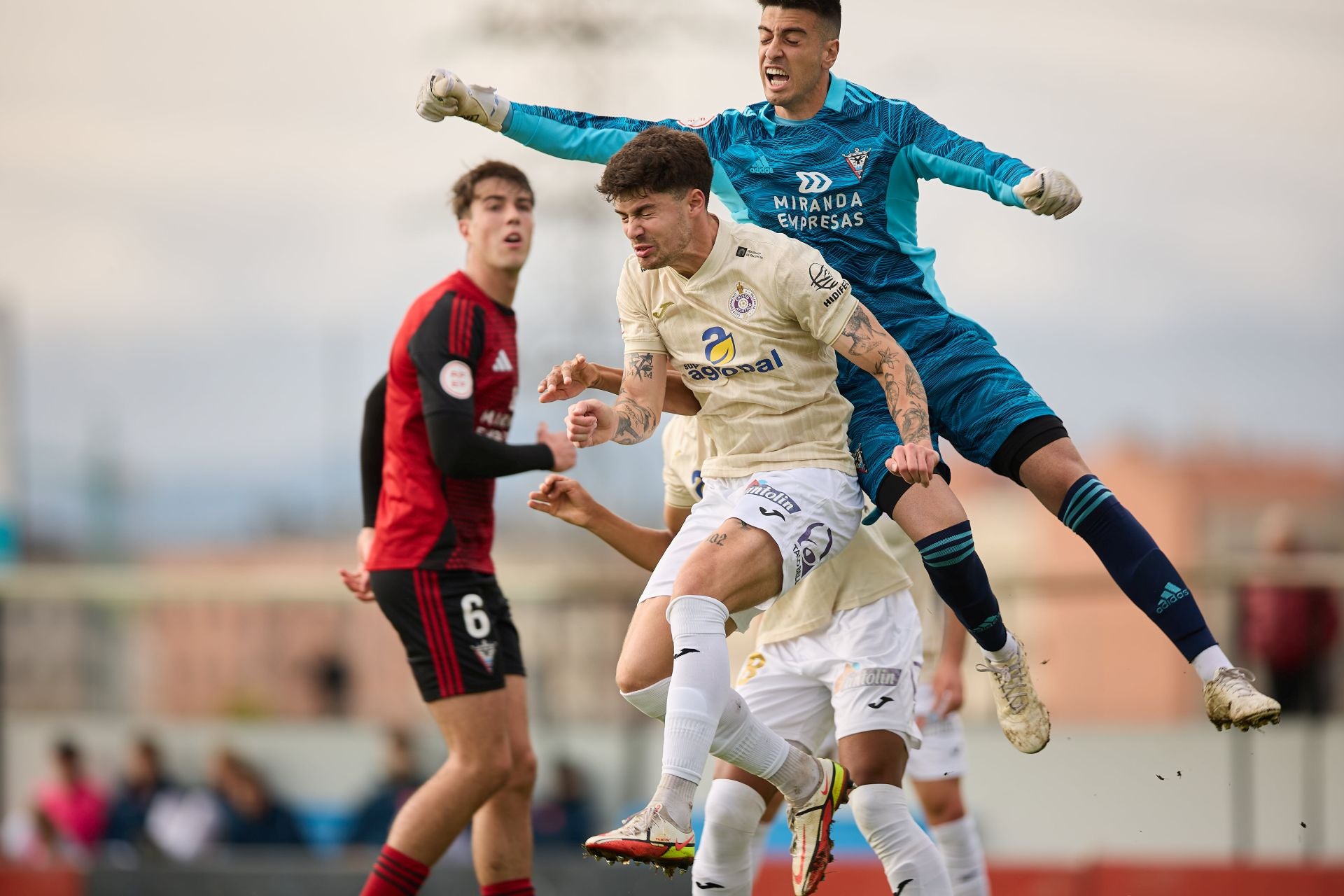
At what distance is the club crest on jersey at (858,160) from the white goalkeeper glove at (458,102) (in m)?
1.19

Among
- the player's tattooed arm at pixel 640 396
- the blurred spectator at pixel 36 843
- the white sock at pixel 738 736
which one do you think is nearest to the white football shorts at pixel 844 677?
Result: the white sock at pixel 738 736

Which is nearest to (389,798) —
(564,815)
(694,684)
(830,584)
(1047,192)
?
(564,815)

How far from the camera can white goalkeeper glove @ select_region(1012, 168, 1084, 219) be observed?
449 cm

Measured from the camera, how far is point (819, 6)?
5020mm

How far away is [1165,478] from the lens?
101ft

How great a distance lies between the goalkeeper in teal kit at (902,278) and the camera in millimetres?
4879

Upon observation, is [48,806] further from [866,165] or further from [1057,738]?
[866,165]

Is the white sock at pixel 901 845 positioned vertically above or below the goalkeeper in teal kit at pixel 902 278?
below

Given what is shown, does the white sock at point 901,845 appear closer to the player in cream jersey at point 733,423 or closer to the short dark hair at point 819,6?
the player in cream jersey at point 733,423

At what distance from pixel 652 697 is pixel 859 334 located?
127cm

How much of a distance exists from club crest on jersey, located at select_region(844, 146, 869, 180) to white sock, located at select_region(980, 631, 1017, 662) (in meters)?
1.57

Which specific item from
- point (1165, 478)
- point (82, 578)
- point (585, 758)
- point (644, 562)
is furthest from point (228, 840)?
point (1165, 478)

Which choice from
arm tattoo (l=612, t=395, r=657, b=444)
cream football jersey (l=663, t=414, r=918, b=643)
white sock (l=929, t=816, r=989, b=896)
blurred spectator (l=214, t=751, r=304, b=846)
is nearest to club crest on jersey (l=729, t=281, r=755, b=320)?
arm tattoo (l=612, t=395, r=657, b=444)

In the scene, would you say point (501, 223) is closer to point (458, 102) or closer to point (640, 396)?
point (458, 102)
